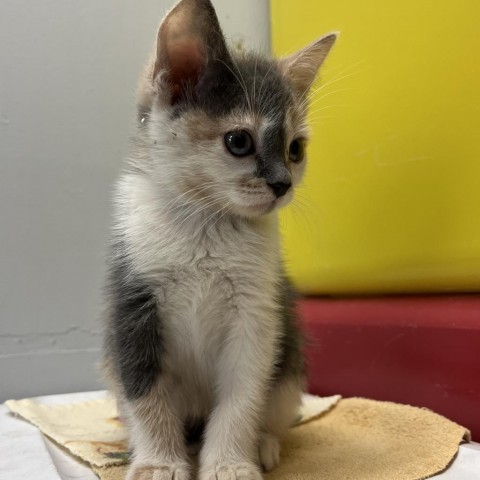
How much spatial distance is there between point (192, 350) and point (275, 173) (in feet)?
1.16

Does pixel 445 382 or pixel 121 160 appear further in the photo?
pixel 121 160

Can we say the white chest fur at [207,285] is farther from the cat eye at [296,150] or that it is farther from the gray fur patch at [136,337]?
the cat eye at [296,150]

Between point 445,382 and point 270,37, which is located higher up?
point 270,37

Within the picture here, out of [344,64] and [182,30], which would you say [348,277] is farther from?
[182,30]

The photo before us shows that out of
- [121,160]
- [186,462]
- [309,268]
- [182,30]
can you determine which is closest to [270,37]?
[121,160]

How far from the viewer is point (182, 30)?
3.28ft

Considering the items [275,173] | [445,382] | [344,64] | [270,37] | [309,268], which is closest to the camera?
[275,173]

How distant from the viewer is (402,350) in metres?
1.44

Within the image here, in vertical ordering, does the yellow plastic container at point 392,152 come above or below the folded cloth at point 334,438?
above

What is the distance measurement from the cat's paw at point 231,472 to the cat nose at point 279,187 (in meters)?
0.46

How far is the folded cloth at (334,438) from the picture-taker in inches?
42.7

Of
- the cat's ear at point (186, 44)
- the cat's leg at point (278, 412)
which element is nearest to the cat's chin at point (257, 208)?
the cat's ear at point (186, 44)

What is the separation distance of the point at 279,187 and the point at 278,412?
485 millimetres

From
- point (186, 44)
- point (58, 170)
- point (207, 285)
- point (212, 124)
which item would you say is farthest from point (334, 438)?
point (58, 170)
